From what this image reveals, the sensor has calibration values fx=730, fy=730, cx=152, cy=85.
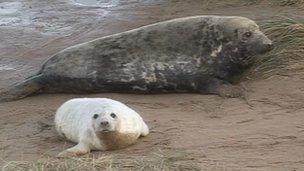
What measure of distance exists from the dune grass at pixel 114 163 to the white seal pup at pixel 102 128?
0.37 meters

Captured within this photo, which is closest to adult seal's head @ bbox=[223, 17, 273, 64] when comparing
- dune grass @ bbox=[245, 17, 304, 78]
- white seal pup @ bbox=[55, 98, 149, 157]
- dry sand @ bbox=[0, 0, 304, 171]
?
dune grass @ bbox=[245, 17, 304, 78]

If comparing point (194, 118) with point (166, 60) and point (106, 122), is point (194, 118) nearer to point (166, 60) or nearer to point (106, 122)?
point (106, 122)

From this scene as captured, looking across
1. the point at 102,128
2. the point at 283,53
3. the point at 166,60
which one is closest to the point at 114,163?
the point at 102,128

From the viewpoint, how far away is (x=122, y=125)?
19.1 feet

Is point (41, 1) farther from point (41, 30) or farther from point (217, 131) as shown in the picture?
point (217, 131)

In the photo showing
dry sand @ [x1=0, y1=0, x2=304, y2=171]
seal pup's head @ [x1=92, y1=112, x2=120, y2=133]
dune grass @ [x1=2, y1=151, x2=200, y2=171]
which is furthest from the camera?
seal pup's head @ [x1=92, y1=112, x2=120, y2=133]

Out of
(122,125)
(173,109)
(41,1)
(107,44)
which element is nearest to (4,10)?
A: (41,1)

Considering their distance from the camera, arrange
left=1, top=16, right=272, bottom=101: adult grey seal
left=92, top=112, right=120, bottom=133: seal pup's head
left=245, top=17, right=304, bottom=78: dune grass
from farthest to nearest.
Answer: left=1, top=16, right=272, bottom=101: adult grey seal
left=245, top=17, right=304, bottom=78: dune grass
left=92, top=112, right=120, bottom=133: seal pup's head

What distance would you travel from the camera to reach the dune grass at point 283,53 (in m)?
7.64

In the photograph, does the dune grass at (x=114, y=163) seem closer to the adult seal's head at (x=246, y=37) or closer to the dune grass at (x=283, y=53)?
the dune grass at (x=283, y=53)

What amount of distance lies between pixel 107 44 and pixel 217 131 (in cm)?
241

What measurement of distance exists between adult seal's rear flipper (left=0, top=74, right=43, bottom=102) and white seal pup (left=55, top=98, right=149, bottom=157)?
1.78m

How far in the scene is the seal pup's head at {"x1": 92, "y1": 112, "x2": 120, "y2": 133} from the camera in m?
5.70

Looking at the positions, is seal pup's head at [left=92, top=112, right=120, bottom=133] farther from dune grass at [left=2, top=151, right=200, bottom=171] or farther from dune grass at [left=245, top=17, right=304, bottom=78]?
dune grass at [left=245, top=17, right=304, bottom=78]
